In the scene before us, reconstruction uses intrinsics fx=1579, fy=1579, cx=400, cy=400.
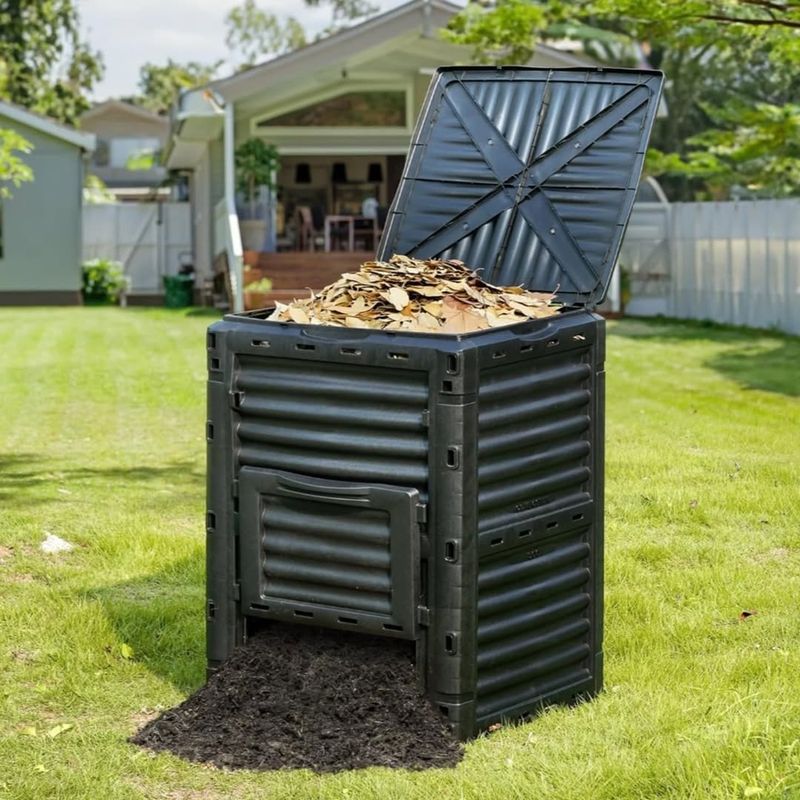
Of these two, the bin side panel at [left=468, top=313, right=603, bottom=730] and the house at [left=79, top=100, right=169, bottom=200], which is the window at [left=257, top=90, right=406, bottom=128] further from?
the house at [left=79, top=100, right=169, bottom=200]

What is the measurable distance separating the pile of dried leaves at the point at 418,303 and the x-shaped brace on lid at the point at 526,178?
796 millimetres

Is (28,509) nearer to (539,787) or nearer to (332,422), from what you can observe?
(332,422)

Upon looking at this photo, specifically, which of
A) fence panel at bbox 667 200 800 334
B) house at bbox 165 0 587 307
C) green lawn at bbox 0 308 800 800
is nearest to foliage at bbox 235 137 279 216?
house at bbox 165 0 587 307

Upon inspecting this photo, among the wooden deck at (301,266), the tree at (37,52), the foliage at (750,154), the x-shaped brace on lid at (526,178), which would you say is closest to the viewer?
the x-shaped brace on lid at (526,178)

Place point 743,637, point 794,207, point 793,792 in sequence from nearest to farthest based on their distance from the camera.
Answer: point 793,792 → point 743,637 → point 794,207

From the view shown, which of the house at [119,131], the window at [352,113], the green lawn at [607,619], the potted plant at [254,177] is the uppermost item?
the house at [119,131]

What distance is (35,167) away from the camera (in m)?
32.2

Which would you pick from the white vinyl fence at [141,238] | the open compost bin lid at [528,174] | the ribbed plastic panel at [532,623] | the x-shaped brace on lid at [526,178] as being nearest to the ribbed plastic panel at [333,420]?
the ribbed plastic panel at [532,623]

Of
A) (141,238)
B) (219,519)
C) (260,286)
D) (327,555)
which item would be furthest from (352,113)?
(327,555)

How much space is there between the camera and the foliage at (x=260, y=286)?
24.5m

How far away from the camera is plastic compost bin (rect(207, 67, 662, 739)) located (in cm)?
484

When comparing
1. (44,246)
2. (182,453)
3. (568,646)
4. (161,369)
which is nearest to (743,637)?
(568,646)

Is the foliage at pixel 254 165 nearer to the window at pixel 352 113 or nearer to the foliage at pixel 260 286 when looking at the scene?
the window at pixel 352 113

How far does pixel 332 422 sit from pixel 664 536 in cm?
349
